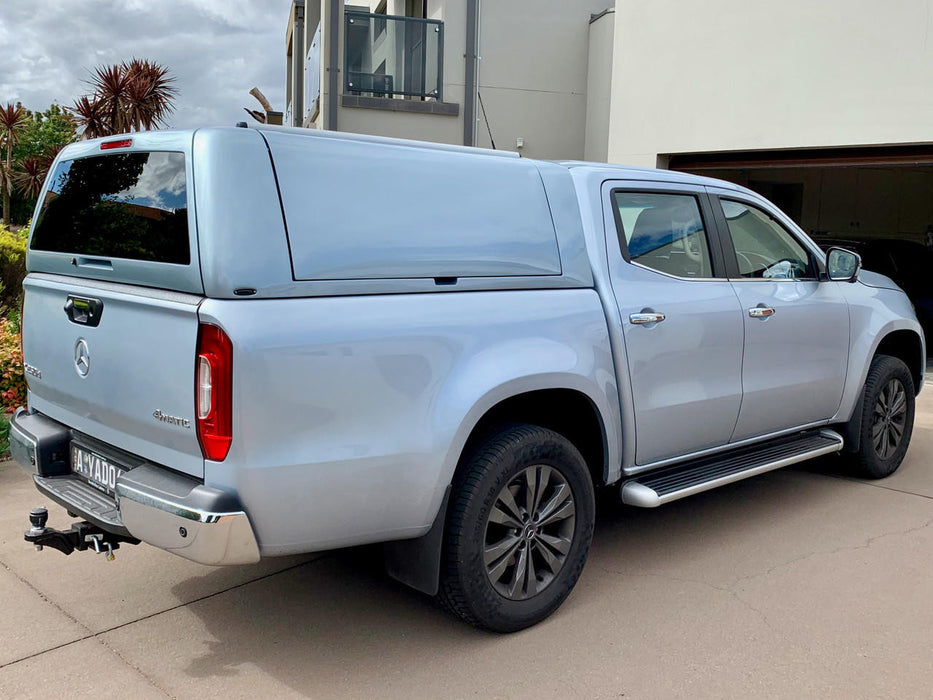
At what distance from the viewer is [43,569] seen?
427 cm

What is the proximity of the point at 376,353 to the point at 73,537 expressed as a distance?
142 cm

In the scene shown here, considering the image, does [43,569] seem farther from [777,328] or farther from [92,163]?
[777,328]

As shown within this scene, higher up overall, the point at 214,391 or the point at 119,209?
the point at 119,209

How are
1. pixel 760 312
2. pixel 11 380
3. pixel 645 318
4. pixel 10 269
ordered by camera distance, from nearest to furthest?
pixel 645 318 < pixel 760 312 < pixel 11 380 < pixel 10 269

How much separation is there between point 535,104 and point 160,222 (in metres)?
12.9

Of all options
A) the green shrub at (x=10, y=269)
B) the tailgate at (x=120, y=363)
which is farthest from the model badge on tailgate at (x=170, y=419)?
Answer: the green shrub at (x=10, y=269)

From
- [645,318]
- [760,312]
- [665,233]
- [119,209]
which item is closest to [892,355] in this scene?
[760,312]

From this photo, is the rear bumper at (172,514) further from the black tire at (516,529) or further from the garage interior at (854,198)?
the garage interior at (854,198)

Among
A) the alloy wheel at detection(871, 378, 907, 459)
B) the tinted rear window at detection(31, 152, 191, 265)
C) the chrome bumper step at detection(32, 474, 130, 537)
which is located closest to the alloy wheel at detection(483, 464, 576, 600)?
the chrome bumper step at detection(32, 474, 130, 537)

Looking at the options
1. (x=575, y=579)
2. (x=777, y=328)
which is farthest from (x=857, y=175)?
(x=575, y=579)

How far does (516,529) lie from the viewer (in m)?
3.57

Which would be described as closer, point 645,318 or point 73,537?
point 73,537

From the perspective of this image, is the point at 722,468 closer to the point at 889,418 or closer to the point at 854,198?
the point at 889,418

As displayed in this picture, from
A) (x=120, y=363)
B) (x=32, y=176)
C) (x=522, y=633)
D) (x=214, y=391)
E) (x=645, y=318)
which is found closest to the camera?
(x=214, y=391)
